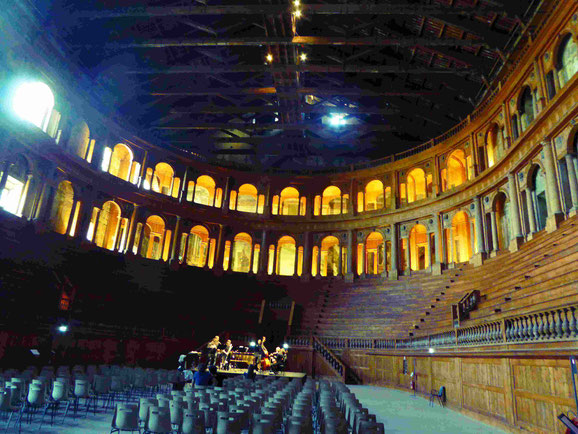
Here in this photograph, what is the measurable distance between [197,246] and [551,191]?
26247 millimetres

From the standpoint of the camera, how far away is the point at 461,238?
91.2 ft

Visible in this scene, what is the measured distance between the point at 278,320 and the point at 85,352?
11.9m

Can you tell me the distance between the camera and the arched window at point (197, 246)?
3422cm

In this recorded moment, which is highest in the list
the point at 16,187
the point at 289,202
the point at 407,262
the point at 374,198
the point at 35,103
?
the point at 374,198

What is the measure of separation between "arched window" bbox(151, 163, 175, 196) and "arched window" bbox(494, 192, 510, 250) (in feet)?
74.0

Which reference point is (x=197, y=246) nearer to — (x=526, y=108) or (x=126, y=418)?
(x=526, y=108)

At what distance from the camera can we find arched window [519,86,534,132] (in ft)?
67.1

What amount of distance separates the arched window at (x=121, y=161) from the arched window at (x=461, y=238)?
74.3 ft

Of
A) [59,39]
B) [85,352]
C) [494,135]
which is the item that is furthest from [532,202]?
[59,39]

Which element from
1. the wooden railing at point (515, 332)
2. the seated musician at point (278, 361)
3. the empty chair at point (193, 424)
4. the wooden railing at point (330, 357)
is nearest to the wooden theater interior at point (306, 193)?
the wooden railing at point (515, 332)

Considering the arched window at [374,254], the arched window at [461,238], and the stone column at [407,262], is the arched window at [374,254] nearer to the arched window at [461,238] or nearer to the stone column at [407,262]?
the stone column at [407,262]

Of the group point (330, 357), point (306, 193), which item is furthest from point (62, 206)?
point (330, 357)

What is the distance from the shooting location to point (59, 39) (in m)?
22.5

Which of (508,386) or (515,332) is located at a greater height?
(515,332)
